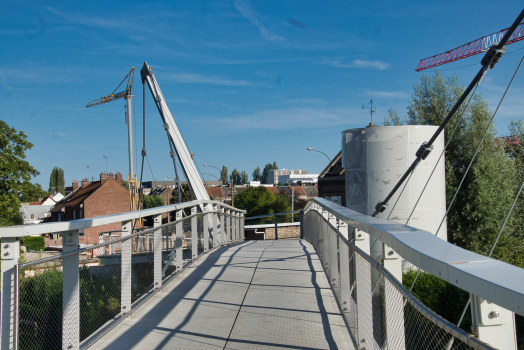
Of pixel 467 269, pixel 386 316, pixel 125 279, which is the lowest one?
pixel 125 279

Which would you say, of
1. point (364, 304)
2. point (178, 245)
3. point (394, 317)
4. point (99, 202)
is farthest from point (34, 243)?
point (394, 317)

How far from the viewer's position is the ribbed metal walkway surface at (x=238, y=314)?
13.6 ft

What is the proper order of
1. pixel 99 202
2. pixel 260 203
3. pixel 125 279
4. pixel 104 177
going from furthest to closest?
pixel 104 177 < pixel 99 202 < pixel 260 203 < pixel 125 279

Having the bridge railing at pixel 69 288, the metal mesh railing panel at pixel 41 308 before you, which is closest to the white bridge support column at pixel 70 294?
the bridge railing at pixel 69 288

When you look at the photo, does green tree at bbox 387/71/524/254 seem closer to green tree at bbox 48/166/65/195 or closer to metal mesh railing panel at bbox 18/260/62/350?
metal mesh railing panel at bbox 18/260/62/350

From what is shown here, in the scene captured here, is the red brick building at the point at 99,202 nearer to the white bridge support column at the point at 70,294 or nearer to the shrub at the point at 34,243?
the shrub at the point at 34,243

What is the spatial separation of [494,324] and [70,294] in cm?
350

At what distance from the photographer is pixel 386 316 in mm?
2703

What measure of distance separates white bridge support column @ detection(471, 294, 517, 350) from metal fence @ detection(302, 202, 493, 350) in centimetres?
9

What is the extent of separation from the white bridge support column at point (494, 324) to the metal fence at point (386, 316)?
0.30ft

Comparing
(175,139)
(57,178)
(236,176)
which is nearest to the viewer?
(175,139)

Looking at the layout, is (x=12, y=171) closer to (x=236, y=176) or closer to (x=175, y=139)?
(x=175, y=139)

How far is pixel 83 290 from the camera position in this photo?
211 inches

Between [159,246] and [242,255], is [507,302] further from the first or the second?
[242,255]
